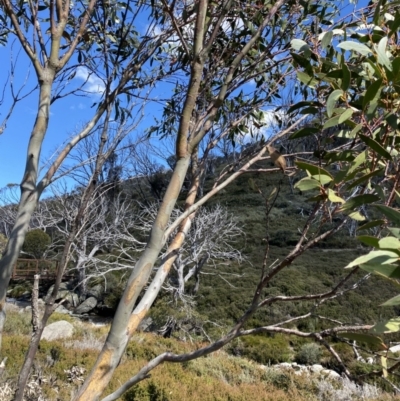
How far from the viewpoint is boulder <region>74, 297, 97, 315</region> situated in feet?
53.1

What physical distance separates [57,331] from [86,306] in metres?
7.34

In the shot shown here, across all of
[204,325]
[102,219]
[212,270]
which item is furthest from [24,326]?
[212,270]

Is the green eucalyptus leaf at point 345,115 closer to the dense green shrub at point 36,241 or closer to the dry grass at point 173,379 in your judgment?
the dry grass at point 173,379

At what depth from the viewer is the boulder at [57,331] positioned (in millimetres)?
9055

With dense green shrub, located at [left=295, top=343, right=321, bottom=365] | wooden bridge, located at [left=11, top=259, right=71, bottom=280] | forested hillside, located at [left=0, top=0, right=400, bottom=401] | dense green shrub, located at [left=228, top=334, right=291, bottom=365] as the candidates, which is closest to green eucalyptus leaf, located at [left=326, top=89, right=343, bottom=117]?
forested hillside, located at [left=0, top=0, right=400, bottom=401]

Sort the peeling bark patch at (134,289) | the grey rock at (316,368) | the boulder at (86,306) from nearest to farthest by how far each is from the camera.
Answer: the peeling bark patch at (134,289)
the grey rock at (316,368)
the boulder at (86,306)

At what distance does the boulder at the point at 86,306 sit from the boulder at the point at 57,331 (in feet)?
21.4

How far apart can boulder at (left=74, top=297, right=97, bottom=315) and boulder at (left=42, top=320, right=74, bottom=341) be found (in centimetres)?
654

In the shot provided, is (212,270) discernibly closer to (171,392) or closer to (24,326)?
(24,326)

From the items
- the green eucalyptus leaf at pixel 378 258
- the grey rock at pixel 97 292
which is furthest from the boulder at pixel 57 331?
the green eucalyptus leaf at pixel 378 258

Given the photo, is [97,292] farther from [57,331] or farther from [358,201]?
[358,201]

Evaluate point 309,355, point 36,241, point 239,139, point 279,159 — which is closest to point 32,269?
point 36,241

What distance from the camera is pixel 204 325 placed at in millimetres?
12141

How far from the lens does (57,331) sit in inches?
370
